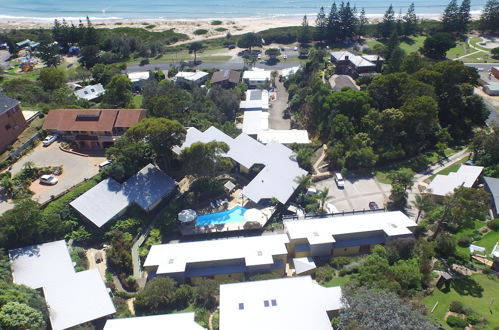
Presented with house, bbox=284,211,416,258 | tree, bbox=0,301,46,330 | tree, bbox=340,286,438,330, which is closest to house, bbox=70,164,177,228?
tree, bbox=0,301,46,330

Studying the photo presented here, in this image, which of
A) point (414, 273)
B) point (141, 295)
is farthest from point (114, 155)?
point (414, 273)

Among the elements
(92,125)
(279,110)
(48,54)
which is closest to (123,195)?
(92,125)

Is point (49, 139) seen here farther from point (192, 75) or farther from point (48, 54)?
point (48, 54)

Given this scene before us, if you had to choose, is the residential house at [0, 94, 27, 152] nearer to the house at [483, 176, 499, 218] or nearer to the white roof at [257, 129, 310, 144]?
the white roof at [257, 129, 310, 144]

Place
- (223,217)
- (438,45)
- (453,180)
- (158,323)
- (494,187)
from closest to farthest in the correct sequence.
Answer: (158,323) < (494,187) < (223,217) < (453,180) < (438,45)

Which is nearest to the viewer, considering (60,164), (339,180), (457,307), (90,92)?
(457,307)

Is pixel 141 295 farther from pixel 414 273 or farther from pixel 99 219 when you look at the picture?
pixel 414 273
